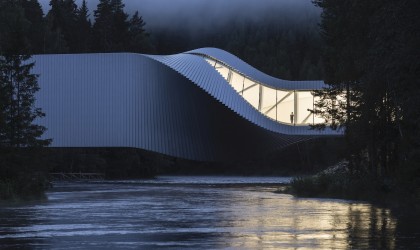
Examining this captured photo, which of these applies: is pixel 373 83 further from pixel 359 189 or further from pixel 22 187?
pixel 22 187

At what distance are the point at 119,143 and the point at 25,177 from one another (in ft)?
98.8

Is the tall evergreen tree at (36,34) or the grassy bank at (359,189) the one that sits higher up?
the tall evergreen tree at (36,34)

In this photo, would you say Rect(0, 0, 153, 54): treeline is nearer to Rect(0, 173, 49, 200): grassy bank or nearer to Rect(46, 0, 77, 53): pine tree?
Rect(46, 0, 77, 53): pine tree

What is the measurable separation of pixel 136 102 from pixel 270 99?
37.5 feet

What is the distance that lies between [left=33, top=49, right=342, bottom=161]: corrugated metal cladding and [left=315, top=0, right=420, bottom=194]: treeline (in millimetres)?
20129

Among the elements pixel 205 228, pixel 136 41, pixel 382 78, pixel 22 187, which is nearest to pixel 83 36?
pixel 136 41

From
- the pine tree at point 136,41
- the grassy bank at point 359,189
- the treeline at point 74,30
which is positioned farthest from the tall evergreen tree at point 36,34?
the grassy bank at point 359,189

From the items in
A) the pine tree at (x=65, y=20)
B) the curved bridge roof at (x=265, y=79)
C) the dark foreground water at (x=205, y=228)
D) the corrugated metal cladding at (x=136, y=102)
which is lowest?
the dark foreground water at (x=205, y=228)

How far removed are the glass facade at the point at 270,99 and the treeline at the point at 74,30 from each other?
103 ft

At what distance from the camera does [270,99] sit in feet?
225

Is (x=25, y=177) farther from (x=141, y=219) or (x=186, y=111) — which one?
(x=186, y=111)

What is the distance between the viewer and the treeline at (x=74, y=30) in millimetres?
97375

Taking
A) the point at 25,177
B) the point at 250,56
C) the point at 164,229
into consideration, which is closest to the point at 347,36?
the point at 25,177

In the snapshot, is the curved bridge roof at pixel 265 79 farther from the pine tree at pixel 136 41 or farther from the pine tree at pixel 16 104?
the pine tree at pixel 136 41
